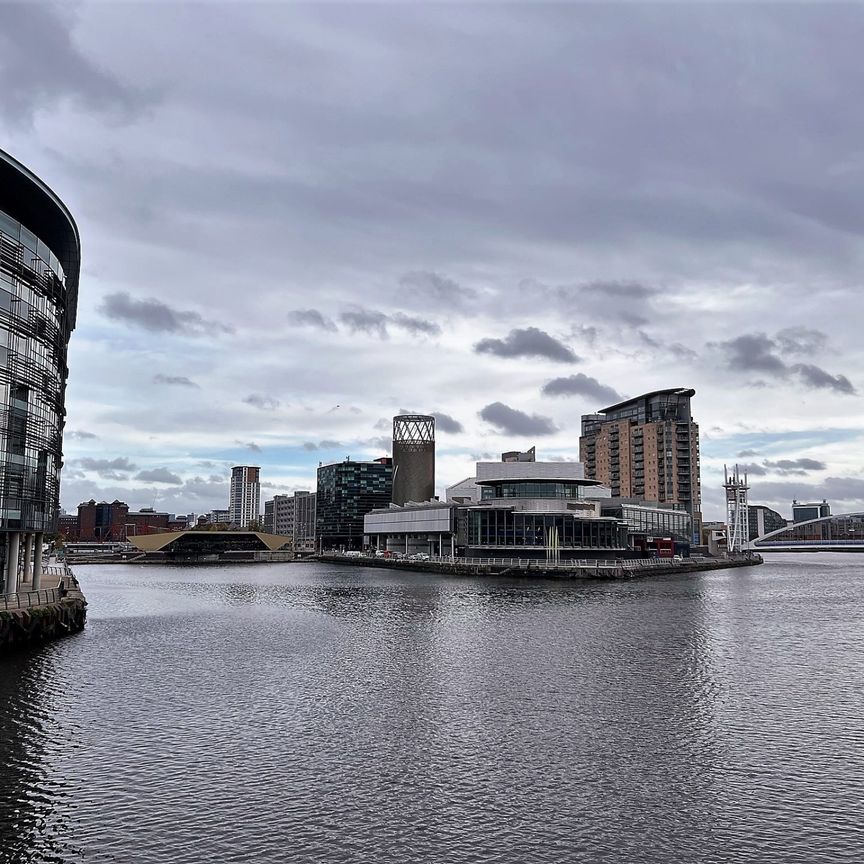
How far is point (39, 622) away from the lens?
181ft

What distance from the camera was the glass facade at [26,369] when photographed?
2210 inches

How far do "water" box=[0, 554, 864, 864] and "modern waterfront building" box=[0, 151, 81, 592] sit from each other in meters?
10.2

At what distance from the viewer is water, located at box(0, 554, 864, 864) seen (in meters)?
23.3

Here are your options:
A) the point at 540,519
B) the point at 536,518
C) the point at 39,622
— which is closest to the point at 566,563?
the point at 540,519

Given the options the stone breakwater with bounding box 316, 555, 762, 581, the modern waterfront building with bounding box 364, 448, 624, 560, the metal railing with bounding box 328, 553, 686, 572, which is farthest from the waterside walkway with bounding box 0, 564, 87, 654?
the modern waterfront building with bounding box 364, 448, 624, 560

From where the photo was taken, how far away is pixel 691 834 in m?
23.7

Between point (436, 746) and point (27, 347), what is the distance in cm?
4368

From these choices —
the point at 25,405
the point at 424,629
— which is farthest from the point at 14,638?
the point at 424,629

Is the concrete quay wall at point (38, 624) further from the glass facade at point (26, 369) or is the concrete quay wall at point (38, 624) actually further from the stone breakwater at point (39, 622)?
the glass facade at point (26, 369)

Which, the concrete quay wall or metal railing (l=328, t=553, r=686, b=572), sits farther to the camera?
metal railing (l=328, t=553, r=686, b=572)

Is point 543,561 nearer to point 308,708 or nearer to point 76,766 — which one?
point 308,708

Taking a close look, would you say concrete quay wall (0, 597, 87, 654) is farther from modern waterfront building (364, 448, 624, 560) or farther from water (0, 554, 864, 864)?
modern waterfront building (364, 448, 624, 560)

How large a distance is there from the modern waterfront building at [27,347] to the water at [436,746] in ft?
33.4

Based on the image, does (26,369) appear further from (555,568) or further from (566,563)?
(566,563)
